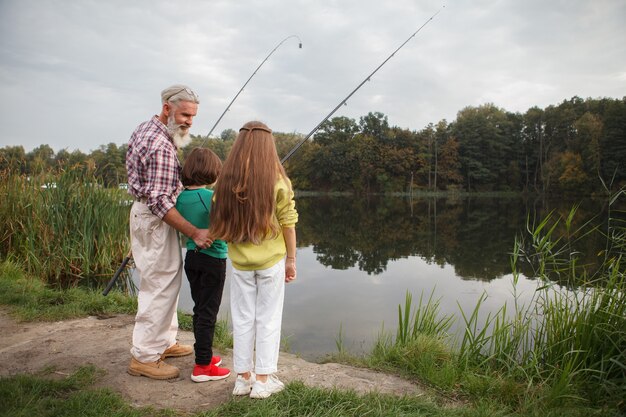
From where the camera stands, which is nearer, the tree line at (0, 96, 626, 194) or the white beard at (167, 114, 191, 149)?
the white beard at (167, 114, 191, 149)

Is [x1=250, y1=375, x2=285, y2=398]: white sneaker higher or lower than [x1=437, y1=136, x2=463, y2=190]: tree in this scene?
lower

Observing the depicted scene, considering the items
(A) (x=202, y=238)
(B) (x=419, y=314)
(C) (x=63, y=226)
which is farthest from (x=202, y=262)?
(C) (x=63, y=226)

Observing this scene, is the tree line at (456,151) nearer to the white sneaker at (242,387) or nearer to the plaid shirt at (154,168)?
the plaid shirt at (154,168)

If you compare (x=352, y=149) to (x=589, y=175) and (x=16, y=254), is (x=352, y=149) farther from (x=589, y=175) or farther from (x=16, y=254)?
(x=16, y=254)

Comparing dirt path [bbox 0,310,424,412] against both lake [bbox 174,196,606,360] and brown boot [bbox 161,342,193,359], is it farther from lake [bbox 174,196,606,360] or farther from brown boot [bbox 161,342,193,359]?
lake [bbox 174,196,606,360]

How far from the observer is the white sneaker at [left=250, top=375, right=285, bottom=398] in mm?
2454

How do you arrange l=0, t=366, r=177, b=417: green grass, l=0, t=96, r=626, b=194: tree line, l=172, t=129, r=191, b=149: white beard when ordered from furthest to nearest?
l=0, t=96, r=626, b=194: tree line, l=172, t=129, r=191, b=149: white beard, l=0, t=366, r=177, b=417: green grass

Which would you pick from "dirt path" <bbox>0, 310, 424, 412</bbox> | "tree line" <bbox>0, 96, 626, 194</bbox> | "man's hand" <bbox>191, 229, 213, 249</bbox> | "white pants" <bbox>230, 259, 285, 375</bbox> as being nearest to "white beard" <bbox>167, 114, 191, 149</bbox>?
"man's hand" <bbox>191, 229, 213, 249</bbox>

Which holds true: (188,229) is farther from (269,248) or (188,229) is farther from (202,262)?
(269,248)

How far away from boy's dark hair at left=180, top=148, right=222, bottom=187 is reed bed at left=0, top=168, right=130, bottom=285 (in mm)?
4096

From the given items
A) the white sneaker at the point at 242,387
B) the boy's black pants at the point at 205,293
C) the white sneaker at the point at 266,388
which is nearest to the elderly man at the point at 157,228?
the boy's black pants at the point at 205,293

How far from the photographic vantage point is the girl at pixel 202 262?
273 cm

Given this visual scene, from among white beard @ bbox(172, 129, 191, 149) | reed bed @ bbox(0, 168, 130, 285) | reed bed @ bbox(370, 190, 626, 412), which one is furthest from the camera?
reed bed @ bbox(0, 168, 130, 285)

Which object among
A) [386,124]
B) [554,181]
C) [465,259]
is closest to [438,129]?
[386,124]
